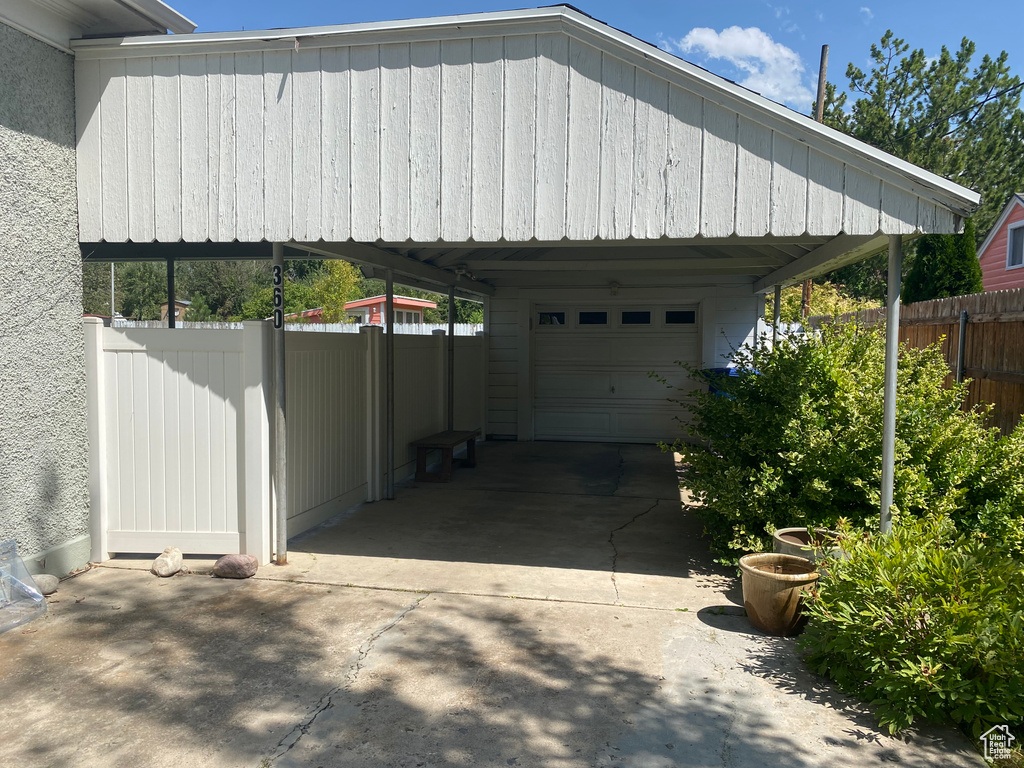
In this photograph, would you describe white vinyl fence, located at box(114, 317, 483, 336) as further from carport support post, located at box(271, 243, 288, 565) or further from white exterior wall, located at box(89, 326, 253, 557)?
white exterior wall, located at box(89, 326, 253, 557)

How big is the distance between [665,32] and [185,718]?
33.1 metres

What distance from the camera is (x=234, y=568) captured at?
518cm

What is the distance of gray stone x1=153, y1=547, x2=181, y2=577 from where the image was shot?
5219 millimetres

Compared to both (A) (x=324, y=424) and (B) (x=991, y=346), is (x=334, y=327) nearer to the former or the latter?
(A) (x=324, y=424)

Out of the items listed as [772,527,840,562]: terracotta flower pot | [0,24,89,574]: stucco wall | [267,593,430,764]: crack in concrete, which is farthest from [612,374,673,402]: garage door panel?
[0,24,89,574]: stucco wall

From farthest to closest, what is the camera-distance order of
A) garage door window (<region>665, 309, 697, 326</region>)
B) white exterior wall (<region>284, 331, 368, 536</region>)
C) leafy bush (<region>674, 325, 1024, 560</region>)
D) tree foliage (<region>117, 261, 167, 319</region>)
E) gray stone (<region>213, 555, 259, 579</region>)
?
tree foliage (<region>117, 261, 167, 319</region>) → garage door window (<region>665, 309, 697, 326</region>) → white exterior wall (<region>284, 331, 368, 536</region>) → gray stone (<region>213, 555, 259, 579</region>) → leafy bush (<region>674, 325, 1024, 560</region>)

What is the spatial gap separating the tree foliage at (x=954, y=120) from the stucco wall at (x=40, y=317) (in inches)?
821

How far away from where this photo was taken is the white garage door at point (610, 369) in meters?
11.8

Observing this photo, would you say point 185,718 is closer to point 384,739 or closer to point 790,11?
point 384,739

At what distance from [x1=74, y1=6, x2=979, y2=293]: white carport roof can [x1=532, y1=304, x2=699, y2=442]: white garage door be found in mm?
6483

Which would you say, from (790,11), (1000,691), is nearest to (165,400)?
(1000,691)

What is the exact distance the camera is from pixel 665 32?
3120cm

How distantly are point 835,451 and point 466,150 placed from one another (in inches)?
121

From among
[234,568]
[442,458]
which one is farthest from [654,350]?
[234,568]
